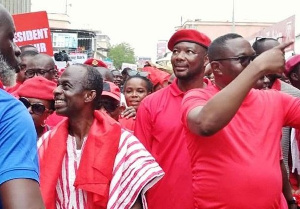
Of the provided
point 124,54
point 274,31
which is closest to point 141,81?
point 274,31

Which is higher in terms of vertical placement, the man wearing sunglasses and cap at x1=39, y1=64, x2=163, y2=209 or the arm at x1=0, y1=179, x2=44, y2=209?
the arm at x1=0, y1=179, x2=44, y2=209

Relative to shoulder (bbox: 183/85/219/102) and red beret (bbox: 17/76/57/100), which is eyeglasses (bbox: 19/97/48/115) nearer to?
red beret (bbox: 17/76/57/100)

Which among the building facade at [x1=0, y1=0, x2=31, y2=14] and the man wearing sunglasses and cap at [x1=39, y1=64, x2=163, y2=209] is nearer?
the man wearing sunglasses and cap at [x1=39, y1=64, x2=163, y2=209]

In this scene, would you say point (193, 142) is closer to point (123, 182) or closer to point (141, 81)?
point (123, 182)

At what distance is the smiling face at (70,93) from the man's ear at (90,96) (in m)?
Answer: 0.02

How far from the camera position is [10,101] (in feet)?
6.03

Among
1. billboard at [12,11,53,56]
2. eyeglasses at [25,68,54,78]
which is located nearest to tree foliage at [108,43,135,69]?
billboard at [12,11,53,56]

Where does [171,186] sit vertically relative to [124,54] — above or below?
above

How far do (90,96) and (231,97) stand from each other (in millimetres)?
1113

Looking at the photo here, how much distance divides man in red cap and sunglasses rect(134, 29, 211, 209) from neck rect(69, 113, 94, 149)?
0.63 meters

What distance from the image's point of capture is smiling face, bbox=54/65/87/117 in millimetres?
3322

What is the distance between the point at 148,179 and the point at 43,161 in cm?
58

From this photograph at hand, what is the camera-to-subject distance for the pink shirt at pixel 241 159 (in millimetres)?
2770

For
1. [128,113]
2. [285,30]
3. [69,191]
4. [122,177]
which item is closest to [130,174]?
[122,177]
